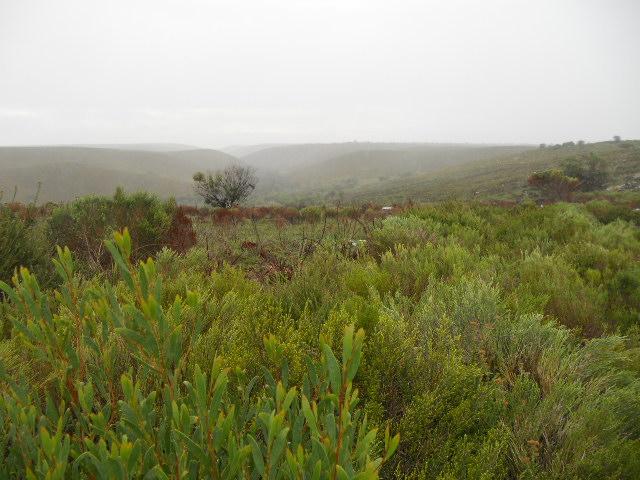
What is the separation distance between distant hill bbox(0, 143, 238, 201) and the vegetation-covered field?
170ft

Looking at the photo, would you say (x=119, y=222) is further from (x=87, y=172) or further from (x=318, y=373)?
(x=87, y=172)

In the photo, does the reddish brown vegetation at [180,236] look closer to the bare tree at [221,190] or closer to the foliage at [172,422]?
the foliage at [172,422]

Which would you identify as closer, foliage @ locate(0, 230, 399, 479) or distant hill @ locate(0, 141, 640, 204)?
foliage @ locate(0, 230, 399, 479)

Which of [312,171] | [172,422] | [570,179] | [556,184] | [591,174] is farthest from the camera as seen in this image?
[312,171]

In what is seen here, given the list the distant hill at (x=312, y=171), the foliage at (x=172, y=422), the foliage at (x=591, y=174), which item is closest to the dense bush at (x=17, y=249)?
the foliage at (x=172, y=422)

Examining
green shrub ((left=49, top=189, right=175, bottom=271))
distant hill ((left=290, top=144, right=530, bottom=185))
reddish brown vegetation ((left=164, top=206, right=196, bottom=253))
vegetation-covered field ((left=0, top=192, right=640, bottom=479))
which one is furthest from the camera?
distant hill ((left=290, top=144, right=530, bottom=185))

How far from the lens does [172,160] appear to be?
126 m

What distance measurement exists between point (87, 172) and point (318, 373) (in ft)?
318

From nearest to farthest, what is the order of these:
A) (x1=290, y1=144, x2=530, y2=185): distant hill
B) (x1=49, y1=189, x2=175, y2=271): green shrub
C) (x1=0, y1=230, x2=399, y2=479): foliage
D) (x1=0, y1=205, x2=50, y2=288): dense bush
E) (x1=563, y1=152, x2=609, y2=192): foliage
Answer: (x1=0, y1=230, x2=399, y2=479): foliage < (x1=0, y1=205, x2=50, y2=288): dense bush < (x1=49, y1=189, x2=175, y2=271): green shrub < (x1=563, y1=152, x2=609, y2=192): foliage < (x1=290, y1=144, x2=530, y2=185): distant hill

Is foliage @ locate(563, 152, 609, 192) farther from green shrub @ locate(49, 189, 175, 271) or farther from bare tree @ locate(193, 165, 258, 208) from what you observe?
green shrub @ locate(49, 189, 175, 271)

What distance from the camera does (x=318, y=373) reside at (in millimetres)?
1438

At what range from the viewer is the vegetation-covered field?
3.16 ft

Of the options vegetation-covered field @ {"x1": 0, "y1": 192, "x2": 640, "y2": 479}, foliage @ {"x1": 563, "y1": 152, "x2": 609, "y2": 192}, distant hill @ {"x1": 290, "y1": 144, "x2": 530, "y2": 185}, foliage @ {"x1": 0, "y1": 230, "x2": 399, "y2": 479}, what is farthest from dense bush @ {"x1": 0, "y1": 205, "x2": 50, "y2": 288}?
distant hill @ {"x1": 290, "y1": 144, "x2": 530, "y2": 185}

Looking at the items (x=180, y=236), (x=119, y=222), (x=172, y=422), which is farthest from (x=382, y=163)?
(x=172, y=422)
